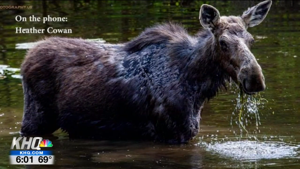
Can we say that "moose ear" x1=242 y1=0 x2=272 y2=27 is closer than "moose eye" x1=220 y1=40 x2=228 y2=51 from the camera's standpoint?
No

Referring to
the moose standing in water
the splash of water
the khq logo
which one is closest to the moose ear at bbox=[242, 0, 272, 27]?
the moose standing in water

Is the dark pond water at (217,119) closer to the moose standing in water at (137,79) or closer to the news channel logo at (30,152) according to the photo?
the news channel logo at (30,152)

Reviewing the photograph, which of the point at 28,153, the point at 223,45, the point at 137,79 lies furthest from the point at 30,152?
the point at 223,45

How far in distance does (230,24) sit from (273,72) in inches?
197

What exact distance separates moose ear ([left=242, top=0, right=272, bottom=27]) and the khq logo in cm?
294

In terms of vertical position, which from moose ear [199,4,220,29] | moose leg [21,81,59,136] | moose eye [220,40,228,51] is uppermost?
moose ear [199,4,220,29]

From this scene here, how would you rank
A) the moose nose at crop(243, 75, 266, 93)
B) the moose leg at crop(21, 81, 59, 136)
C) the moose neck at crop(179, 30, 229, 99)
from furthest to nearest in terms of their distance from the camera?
the moose leg at crop(21, 81, 59, 136) → the moose neck at crop(179, 30, 229, 99) → the moose nose at crop(243, 75, 266, 93)

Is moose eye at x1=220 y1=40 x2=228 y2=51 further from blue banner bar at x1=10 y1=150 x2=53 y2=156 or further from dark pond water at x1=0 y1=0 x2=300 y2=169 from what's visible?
blue banner bar at x1=10 y1=150 x2=53 y2=156

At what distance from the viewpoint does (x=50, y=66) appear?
33.2 ft

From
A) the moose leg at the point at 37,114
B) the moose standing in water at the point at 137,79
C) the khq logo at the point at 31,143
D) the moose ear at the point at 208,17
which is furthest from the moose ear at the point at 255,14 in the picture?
the khq logo at the point at 31,143

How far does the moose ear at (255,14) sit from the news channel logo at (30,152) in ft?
9.41

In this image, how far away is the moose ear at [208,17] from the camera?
29.6ft

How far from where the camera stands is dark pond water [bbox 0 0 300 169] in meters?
8.75

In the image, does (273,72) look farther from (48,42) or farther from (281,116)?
(48,42)
